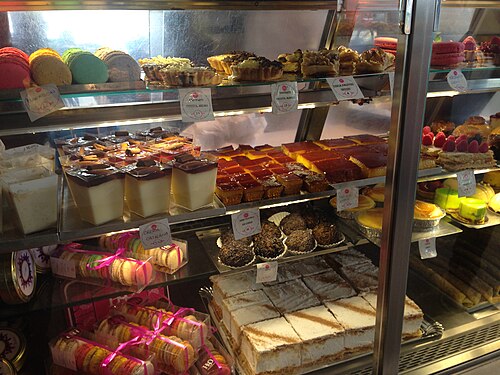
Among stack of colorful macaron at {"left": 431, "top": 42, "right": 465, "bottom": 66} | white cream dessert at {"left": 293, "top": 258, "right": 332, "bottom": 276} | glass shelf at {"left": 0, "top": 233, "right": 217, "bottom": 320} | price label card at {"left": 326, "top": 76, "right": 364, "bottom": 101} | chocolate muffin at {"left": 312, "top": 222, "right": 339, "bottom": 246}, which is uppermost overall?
stack of colorful macaron at {"left": 431, "top": 42, "right": 465, "bottom": 66}

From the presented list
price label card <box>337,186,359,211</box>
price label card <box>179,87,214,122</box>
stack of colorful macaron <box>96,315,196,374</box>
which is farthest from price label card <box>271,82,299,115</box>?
stack of colorful macaron <box>96,315,196,374</box>

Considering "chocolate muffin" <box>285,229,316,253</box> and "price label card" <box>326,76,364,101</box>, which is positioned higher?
"price label card" <box>326,76,364,101</box>

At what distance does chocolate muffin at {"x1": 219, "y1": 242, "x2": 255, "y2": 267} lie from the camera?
1.96m

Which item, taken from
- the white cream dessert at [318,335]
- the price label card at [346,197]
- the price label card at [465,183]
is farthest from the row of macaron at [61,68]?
the price label card at [465,183]

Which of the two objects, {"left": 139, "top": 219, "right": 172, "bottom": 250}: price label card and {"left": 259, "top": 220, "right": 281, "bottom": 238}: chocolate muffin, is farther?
{"left": 259, "top": 220, "right": 281, "bottom": 238}: chocolate muffin

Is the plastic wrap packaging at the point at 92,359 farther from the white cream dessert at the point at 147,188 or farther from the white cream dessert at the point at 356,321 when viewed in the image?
the white cream dessert at the point at 356,321

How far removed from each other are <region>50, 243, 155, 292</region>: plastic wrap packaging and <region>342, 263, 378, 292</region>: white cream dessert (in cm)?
96

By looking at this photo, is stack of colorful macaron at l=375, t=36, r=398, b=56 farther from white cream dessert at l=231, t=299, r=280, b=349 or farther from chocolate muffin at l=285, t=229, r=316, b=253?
white cream dessert at l=231, t=299, r=280, b=349

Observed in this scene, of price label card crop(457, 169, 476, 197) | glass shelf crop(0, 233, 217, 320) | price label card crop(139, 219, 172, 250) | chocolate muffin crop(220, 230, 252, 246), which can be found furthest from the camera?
price label card crop(457, 169, 476, 197)

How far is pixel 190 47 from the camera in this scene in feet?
7.14

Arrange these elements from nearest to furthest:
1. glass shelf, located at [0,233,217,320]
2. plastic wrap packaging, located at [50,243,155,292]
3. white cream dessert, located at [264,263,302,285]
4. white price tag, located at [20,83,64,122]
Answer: white price tag, located at [20,83,64,122], glass shelf, located at [0,233,217,320], plastic wrap packaging, located at [50,243,155,292], white cream dessert, located at [264,263,302,285]

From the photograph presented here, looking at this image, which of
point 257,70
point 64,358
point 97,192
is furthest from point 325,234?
point 64,358

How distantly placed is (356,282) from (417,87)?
1.06 m

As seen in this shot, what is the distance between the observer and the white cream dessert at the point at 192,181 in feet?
5.45
